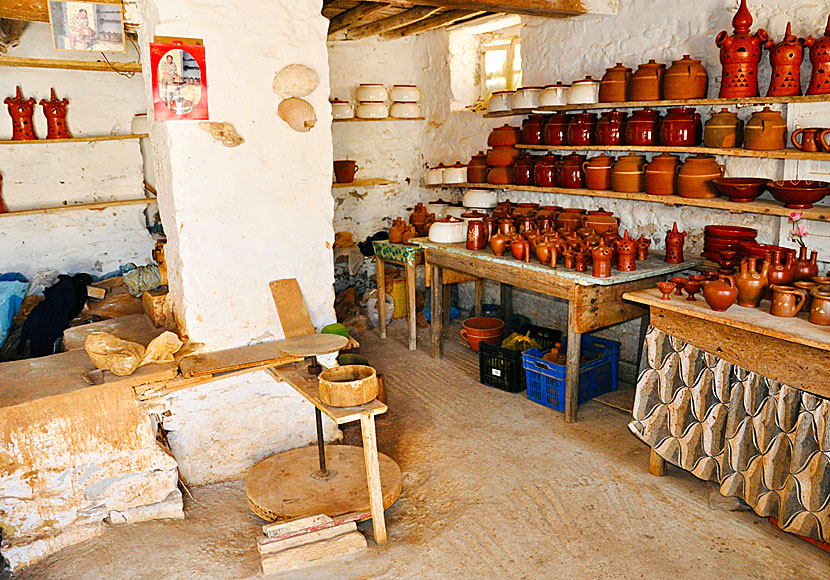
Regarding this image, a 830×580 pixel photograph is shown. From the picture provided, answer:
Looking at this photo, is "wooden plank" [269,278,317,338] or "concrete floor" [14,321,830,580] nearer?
"concrete floor" [14,321,830,580]

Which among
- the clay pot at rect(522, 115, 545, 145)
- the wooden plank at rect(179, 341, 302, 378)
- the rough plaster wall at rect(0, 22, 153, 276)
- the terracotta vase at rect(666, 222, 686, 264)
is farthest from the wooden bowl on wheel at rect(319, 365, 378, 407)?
the rough plaster wall at rect(0, 22, 153, 276)

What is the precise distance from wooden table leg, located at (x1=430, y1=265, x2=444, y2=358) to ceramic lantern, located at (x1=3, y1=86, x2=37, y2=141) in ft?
10.4

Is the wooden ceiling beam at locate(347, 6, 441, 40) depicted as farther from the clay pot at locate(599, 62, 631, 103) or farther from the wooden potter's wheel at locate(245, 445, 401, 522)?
the wooden potter's wheel at locate(245, 445, 401, 522)

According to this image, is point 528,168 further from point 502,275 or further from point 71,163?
point 71,163

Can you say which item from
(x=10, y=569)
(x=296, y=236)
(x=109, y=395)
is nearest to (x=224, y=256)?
(x=296, y=236)

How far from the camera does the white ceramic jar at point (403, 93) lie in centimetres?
569

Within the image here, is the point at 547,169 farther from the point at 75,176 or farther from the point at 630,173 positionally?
the point at 75,176

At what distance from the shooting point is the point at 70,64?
4.57 metres

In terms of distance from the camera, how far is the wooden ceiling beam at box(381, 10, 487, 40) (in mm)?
4613

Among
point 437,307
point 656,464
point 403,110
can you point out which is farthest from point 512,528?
point 403,110

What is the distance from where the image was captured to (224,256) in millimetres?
2883

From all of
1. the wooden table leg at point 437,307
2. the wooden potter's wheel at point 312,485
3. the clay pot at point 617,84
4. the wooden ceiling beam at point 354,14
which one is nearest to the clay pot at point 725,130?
the clay pot at point 617,84

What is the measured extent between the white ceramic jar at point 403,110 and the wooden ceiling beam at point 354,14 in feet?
2.86

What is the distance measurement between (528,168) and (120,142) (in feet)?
10.8
